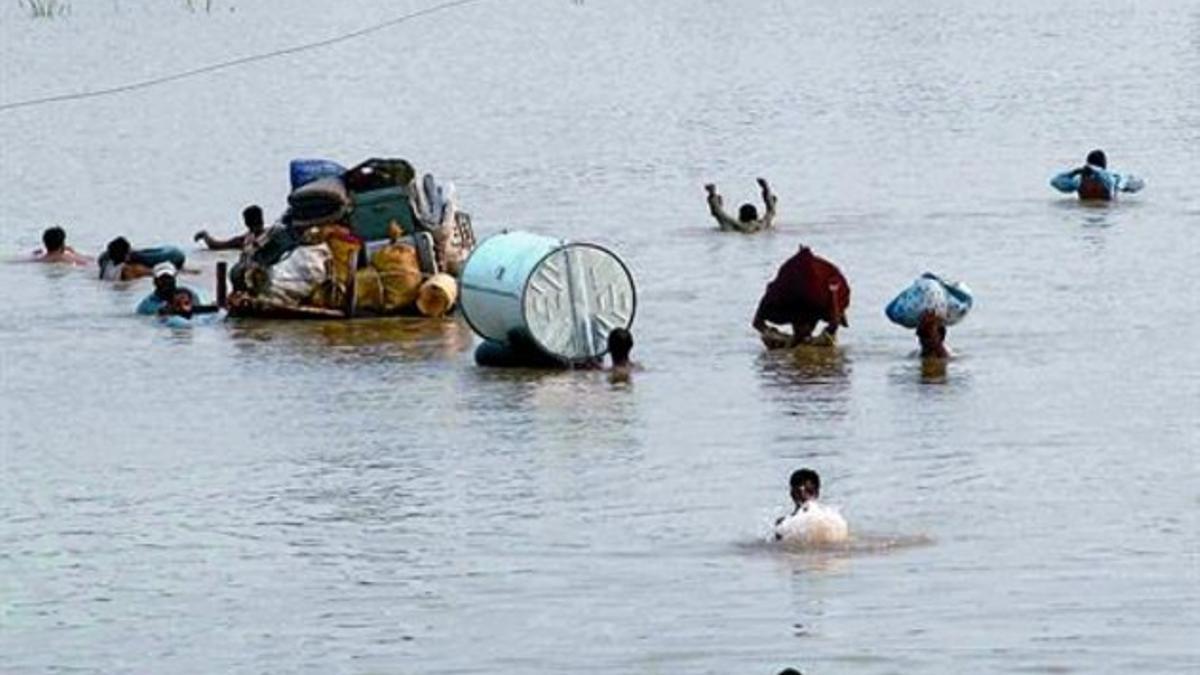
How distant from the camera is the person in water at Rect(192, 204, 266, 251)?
3027cm

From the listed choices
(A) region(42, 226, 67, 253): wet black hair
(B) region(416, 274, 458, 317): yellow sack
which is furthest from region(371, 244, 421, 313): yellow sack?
(A) region(42, 226, 67, 253): wet black hair

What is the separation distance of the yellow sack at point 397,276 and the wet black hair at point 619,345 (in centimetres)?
356

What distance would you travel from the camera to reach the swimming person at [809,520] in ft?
61.8

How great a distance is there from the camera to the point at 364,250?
29.3 m

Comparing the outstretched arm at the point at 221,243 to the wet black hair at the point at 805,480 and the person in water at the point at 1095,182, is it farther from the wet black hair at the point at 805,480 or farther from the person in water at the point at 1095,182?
the wet black hair at the point at 805,480

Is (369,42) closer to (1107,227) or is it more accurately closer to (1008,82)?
(1008,82)

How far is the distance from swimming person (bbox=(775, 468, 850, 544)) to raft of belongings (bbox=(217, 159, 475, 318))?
34.4 feet

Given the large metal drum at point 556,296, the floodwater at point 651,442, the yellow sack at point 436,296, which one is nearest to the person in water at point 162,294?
the floodwater at point 651,442

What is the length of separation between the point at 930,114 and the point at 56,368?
25852 mm

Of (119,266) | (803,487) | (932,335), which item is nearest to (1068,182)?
(119,266)

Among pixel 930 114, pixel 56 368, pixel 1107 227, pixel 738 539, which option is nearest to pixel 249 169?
pixel 930 114

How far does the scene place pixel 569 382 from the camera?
25.8 metres

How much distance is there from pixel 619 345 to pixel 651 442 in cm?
290

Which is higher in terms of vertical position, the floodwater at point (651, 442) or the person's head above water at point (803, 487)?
the person's head above water at point (803, 487)
